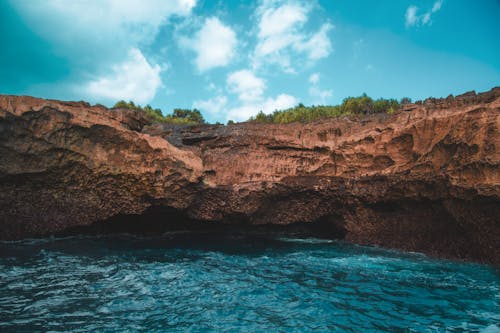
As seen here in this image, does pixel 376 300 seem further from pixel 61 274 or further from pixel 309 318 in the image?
pixel 61 274

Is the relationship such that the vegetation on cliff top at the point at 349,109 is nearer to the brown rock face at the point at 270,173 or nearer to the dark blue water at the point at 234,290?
the brown rock face at the point at 270,173

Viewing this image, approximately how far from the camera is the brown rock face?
11680 millimetres

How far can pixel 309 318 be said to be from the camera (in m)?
7.04

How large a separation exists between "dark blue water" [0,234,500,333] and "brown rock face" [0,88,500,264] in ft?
4.38

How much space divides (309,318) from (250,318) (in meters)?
1.16

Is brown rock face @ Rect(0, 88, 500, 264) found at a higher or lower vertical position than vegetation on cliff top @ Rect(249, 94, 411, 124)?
lower

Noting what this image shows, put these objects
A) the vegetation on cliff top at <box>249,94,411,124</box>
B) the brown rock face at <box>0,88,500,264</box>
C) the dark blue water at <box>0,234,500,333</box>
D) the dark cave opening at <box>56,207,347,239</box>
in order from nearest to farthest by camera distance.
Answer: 1. the dark blue water at <box>0,234,500,333</box>
2. the brown rock face at <box>0,88,500,264</box>
3. the dark cave opening at <box>56,207,347,239</box>
4. the vegetation on cliff top at <box>249,94,411,124</box>

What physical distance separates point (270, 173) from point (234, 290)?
7293 mm

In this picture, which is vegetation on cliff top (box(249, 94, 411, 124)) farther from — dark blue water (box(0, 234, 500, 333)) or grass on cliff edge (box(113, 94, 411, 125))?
dark blue water (box(0, 234, 500, 333))

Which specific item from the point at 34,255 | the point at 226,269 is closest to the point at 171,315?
the point at 226,269

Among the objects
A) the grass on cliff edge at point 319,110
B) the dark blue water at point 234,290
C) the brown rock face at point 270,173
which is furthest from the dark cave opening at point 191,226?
the grass on cliff edge at point 319,110

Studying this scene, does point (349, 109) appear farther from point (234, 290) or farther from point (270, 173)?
point (234, 290)

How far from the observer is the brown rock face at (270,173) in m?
11.7

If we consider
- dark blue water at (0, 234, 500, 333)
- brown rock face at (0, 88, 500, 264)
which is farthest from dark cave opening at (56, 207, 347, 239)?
dark blue water at (0, 234, 500, 333)
